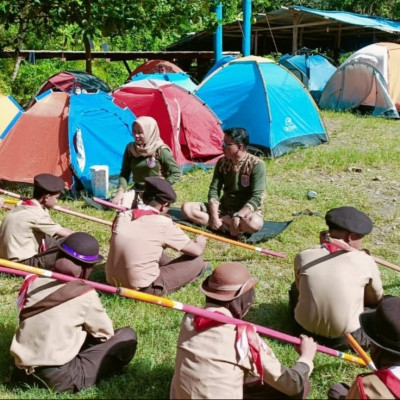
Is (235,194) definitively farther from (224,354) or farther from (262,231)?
(224,354)

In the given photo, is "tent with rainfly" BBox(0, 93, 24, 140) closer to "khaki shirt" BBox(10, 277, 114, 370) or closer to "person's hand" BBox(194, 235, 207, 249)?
"person's hand" BBox(194, 235, 207, 249)

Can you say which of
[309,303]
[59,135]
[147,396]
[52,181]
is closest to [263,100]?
[59,135]

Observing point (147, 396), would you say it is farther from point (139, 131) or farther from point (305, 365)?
point (139, 131)

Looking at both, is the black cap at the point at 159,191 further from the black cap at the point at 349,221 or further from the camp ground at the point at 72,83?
the camp ground at the point at 72,83

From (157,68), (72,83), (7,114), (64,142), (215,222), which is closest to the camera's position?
(215,222)

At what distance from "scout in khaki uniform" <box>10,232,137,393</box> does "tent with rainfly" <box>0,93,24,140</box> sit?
6.35 meters

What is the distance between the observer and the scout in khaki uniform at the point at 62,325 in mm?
3145

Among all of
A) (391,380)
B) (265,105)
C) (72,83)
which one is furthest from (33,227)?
(72,83)

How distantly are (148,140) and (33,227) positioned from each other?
1972 mm

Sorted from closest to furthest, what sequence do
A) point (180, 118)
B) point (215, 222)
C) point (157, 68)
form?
point (215, 222) < point (180, 118) < point (157, 68)

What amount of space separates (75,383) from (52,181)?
197cm

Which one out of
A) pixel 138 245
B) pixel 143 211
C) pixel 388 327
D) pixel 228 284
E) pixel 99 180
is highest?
pixel 228 284

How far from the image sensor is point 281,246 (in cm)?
599

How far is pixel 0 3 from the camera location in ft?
21.6
